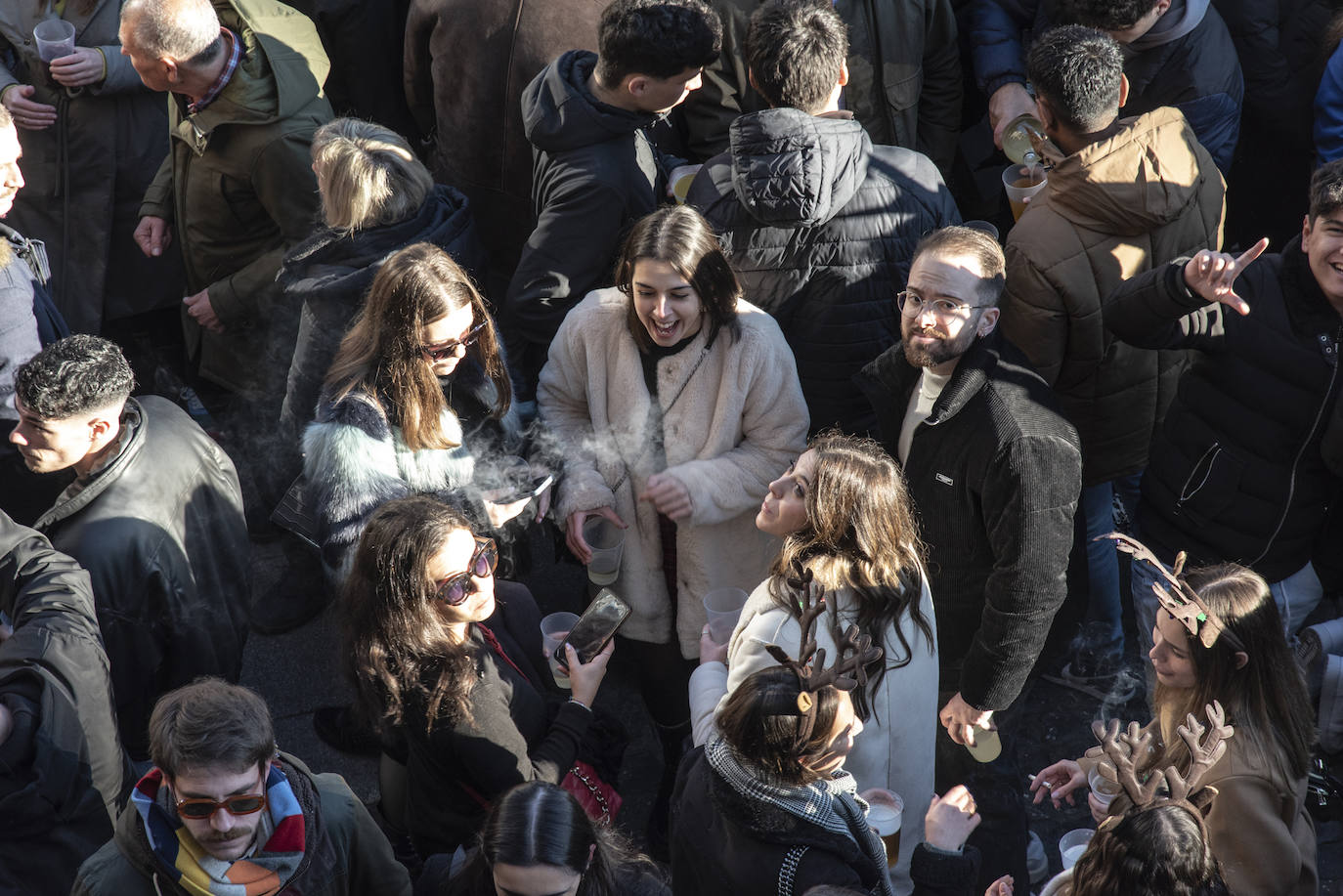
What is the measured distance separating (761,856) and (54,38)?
5194mm

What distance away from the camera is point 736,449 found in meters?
3.99

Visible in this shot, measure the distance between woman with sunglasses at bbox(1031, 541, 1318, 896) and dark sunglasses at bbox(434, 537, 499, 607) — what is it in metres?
1.60

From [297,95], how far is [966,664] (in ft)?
11.7

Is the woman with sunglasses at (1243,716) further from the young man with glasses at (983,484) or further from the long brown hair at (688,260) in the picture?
the long brown hair at (688,260)

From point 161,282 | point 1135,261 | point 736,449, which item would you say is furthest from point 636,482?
point 161,282

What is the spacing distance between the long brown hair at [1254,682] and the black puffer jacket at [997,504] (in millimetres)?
518

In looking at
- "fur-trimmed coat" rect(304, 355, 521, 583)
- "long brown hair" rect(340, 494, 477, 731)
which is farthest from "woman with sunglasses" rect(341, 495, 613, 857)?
"fur-trimmed coat" rect(304, 355, 521, 583)

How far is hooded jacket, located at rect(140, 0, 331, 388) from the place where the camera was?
506cm

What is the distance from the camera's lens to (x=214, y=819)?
257 cm

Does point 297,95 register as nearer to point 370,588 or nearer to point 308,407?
point 308,407

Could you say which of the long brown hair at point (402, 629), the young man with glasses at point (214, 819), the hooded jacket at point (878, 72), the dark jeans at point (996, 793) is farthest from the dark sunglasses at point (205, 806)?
→ the hooded jacket at point (878, 72)

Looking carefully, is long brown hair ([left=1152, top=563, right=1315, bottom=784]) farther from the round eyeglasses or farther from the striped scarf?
the round eyeglasses

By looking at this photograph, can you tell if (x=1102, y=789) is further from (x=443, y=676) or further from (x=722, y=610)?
(x=443, y=676)

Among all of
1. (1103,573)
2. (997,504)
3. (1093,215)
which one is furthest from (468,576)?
(1103,573)
